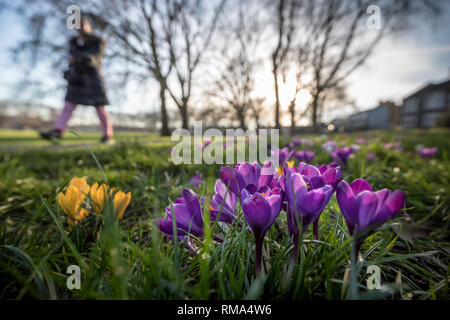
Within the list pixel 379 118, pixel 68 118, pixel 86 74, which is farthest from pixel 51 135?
pixel 379 118

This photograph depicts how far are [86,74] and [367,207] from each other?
5.52 metres

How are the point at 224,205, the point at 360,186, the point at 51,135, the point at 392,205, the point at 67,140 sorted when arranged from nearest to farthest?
the point at 392,205 → the point at 360,186 → the point at 224,205 → the point at 51,135 → the point at 67,140

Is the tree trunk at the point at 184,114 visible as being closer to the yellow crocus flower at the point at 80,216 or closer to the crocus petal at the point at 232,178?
the yellow crocus flower at the point at 80,216

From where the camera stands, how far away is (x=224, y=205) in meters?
0.68

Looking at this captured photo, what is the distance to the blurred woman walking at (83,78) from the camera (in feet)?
14.3

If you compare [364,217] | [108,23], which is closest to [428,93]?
[108,23]

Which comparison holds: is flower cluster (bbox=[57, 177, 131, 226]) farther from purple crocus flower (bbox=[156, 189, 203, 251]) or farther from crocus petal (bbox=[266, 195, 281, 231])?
crocus petal (bbox=[266, 195, 281, 231])

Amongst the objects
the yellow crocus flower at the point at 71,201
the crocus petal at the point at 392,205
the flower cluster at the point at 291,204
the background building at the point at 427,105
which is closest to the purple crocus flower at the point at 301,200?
the flower cluster at the point at 291,204

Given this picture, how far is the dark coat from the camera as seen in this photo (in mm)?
4457

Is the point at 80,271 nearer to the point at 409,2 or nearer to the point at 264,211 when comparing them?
the point at 264,211

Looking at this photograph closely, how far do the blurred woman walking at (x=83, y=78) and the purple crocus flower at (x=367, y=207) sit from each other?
16.8 ft

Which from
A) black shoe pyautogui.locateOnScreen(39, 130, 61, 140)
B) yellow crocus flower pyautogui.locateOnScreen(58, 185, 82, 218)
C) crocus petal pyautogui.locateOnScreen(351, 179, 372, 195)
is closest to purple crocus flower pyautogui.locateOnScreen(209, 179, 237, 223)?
crocus petal pyautogui.locateOnScreen(351, 179, 372, 195)

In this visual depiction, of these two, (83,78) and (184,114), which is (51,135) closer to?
(83,78)
